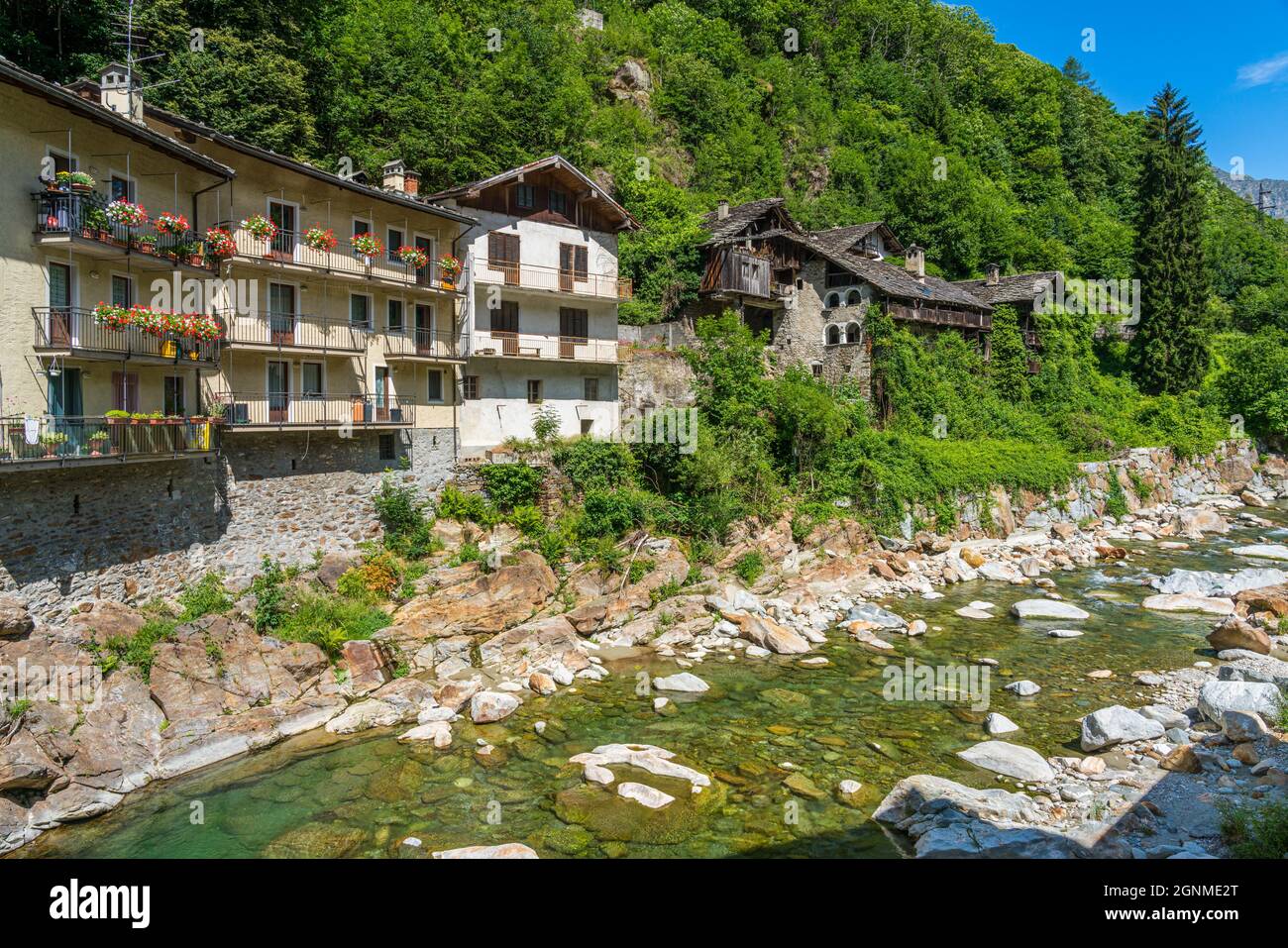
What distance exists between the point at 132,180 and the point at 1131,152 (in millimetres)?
97842

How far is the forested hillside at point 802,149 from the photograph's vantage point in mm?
33062

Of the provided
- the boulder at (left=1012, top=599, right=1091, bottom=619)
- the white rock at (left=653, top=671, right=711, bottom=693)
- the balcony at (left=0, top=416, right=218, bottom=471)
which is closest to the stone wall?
the balcony at (left=0, top=416, right=218, bottom=471)

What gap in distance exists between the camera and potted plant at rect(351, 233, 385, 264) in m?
24.6

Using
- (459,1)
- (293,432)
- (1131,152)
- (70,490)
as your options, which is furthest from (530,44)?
(1131,152)

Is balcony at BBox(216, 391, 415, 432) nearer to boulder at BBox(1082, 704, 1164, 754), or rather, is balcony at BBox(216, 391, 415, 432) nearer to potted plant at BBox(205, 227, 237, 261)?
potted plant at BBox(205, 227, 237, 261)

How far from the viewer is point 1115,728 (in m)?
16.7

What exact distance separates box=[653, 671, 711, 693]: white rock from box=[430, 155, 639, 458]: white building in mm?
12888

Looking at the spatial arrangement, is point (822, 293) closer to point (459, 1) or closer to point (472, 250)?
point (472, 250)

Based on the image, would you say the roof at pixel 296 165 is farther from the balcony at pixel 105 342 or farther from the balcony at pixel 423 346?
the balcony at pixel 105 342

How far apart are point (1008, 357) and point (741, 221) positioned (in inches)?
849

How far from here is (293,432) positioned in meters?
23.7

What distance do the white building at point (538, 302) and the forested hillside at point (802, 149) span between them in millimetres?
5009

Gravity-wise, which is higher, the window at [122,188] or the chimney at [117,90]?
the chimney at [117,90]

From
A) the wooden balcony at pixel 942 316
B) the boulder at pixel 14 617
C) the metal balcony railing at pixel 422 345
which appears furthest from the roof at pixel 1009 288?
→ the boulder at pixel 14 617
